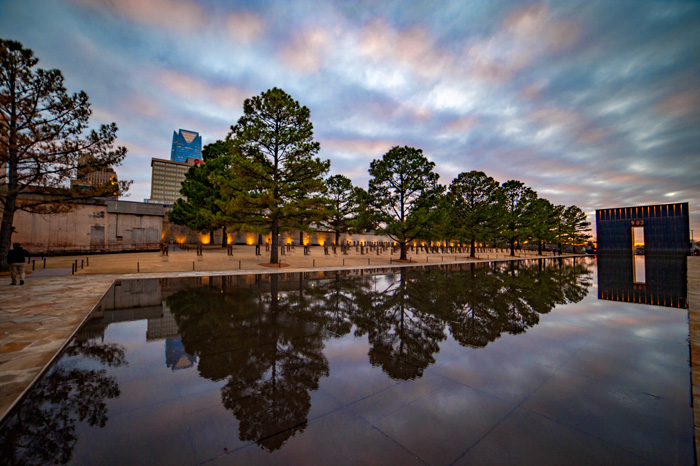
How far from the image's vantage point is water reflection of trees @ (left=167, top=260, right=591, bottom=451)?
420 centimetres

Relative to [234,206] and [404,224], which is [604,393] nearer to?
[234,206]

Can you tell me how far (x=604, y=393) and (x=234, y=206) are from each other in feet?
70.0

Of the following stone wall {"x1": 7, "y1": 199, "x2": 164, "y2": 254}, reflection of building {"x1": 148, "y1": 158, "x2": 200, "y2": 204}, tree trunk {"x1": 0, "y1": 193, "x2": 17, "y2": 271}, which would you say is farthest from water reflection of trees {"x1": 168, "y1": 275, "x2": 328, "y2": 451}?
reflection of building {"x1": 148, "y1": 158, "x2": 200, "y2": 204}

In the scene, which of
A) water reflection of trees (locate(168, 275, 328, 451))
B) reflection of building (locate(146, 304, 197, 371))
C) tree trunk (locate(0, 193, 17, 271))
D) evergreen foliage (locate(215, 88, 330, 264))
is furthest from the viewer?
evergreen foliage (locate(215, 88, 330, 264))

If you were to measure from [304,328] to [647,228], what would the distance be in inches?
3946

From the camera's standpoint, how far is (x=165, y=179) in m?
177

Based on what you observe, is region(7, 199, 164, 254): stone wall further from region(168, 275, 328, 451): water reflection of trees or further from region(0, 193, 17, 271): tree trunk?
region(168, 275, 328, 451): water reflection of trees

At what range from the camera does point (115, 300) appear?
10.6 metres

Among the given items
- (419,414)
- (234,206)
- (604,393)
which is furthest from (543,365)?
(234,206)

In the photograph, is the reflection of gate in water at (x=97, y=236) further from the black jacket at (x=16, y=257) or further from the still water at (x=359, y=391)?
the still water at (x=359, y=391)

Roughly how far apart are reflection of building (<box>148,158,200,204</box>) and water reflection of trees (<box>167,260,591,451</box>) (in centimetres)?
19499

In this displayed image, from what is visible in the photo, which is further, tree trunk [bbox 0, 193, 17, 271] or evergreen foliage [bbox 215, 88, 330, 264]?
evergreen foliage [bbox 215, 88, 330, 264]

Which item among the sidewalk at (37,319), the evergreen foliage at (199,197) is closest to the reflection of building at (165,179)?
the evergreen foliage at (199,197)

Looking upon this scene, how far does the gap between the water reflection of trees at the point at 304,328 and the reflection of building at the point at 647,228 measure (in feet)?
277
